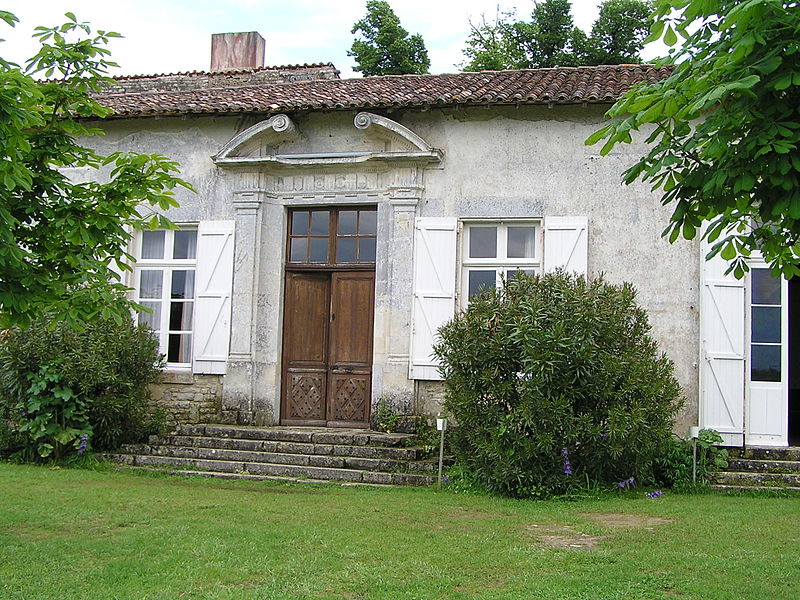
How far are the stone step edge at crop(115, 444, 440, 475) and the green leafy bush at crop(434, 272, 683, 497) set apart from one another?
2.40 feet

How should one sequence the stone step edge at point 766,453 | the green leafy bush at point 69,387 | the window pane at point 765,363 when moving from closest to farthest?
the stone step edge at point 766,453
the window pane at point 765,363
the green leafy bush at point 69,387

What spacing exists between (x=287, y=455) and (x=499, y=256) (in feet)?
11.7

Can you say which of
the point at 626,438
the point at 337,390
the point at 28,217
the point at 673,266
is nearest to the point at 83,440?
the point at 337,390

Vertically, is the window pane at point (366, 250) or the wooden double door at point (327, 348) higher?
the window pane at point (366, 250)

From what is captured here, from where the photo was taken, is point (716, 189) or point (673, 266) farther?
point (673, 266)

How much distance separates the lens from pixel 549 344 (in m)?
8.22

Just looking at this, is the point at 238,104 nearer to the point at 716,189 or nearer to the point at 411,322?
the point at 411,322

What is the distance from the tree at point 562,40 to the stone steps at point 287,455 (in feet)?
48.9

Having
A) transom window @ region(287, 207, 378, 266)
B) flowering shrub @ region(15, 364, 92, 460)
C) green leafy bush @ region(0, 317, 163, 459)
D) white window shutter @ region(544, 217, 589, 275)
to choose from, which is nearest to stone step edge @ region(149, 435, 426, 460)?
green leafy bush @ region(0, 317, 163, 459)

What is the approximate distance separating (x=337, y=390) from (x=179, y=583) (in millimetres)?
6256

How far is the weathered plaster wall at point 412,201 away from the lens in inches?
404

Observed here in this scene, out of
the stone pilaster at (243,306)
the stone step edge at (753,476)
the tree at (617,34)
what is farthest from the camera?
the tree at (617,34)

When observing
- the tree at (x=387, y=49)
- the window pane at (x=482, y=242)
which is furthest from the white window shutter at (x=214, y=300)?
the tree at (x=387, y=49)

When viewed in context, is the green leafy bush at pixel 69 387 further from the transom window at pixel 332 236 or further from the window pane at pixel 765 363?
the window pane at pixel 765 363
